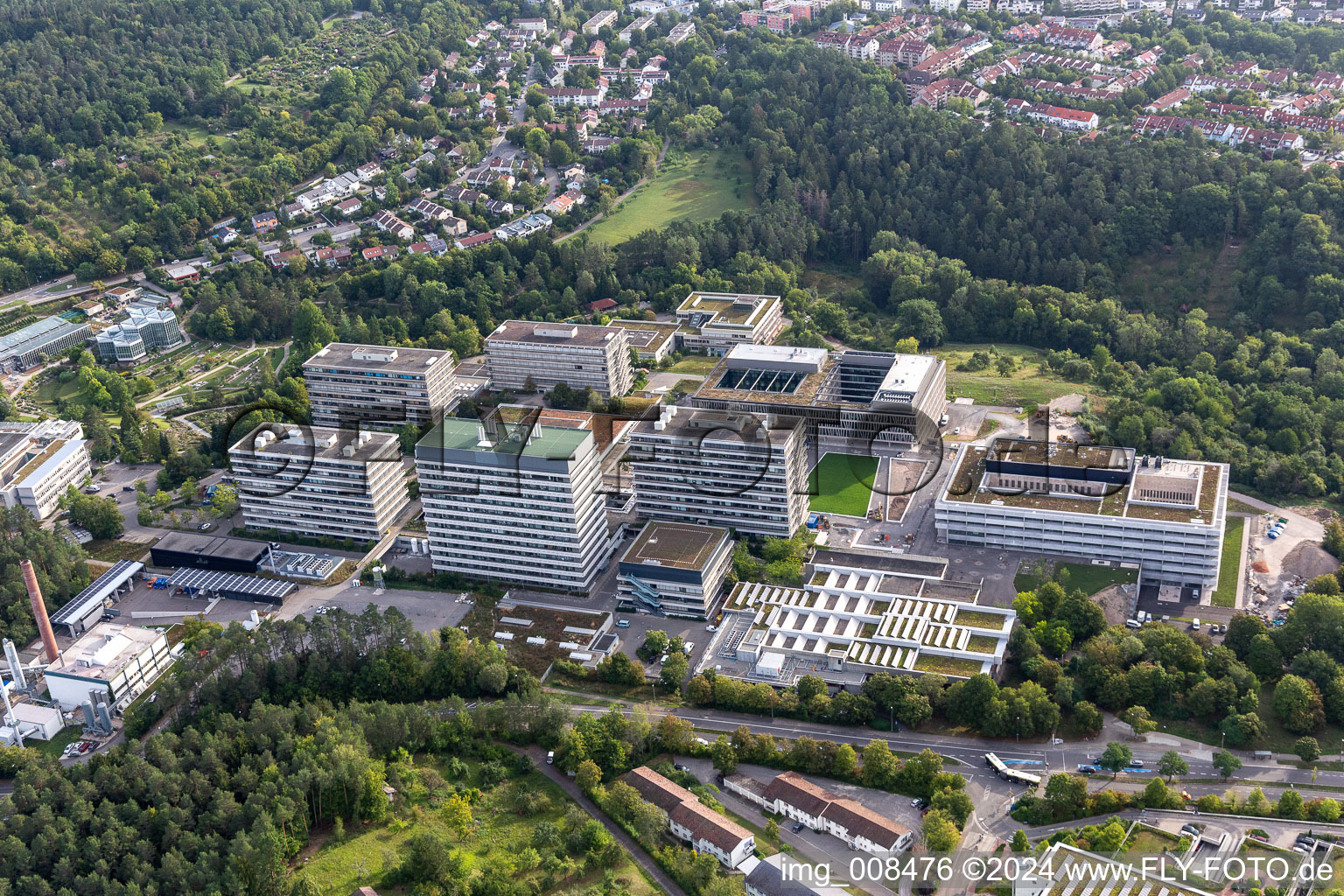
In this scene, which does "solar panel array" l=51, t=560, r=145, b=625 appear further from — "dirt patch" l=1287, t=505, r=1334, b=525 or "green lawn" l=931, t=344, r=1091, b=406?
"dirt patch" l=1287, t=505, r=1334, b=525

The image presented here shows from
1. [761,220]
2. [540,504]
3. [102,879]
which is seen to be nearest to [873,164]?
[761,220]

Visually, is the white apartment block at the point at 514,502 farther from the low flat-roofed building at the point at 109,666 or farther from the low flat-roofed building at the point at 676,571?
the low flat-roofed building at the point at 109,666

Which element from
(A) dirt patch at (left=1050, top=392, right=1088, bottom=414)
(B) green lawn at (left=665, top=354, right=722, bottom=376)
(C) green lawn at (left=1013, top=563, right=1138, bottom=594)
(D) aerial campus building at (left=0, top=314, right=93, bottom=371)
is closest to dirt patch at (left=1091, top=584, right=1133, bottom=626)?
(C) green lawn at (left=1013, top=563, right=1138, bottom=594)

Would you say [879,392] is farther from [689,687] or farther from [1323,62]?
[1323,62]

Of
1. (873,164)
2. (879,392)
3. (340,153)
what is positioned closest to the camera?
(879,392)

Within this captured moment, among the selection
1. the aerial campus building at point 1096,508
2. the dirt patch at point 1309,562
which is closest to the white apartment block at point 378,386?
the aerial campus building at point 1096,508

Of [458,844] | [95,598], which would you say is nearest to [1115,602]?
[458,844]
